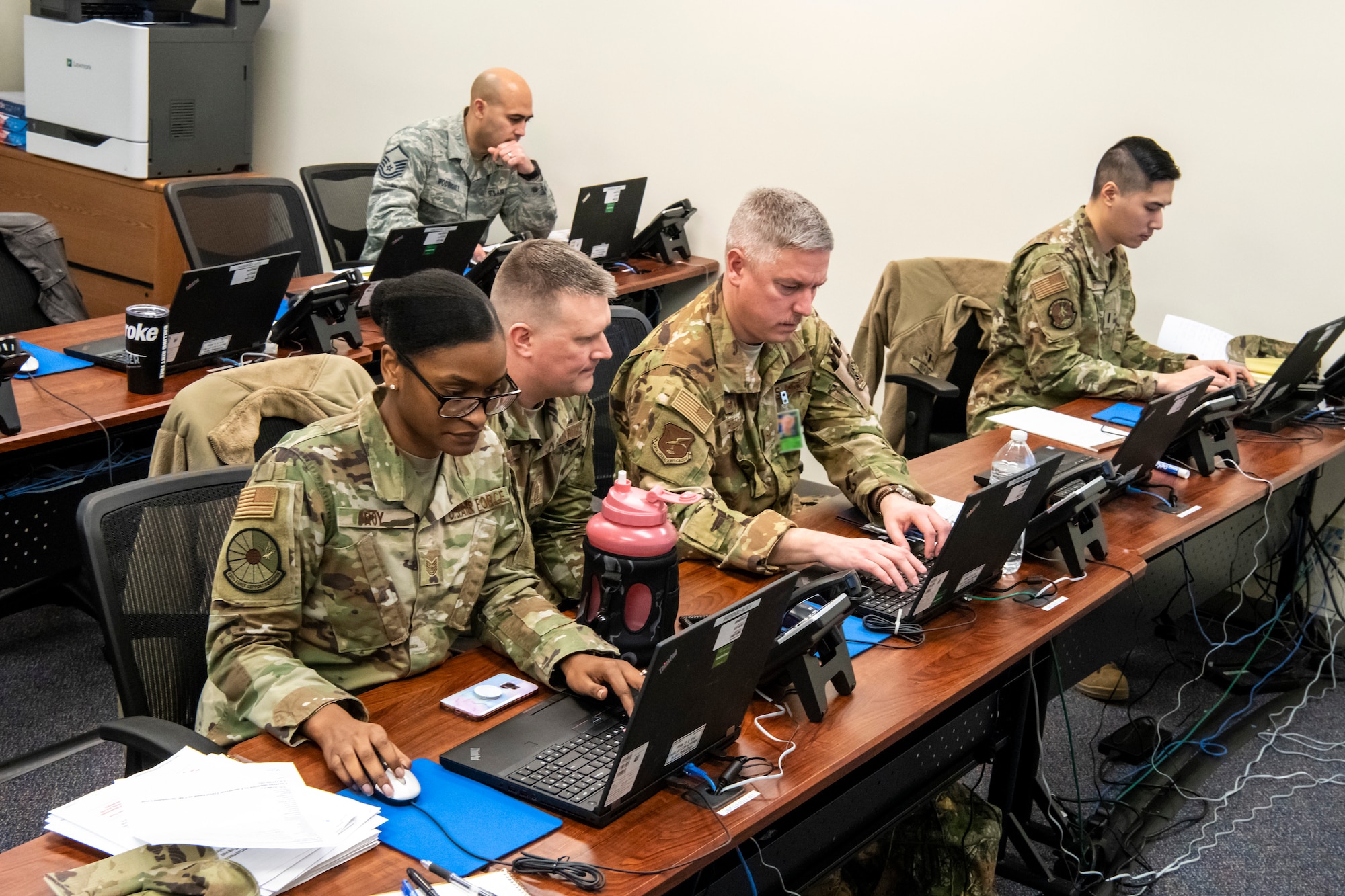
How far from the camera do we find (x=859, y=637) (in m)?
1.90

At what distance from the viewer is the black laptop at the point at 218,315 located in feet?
9.02

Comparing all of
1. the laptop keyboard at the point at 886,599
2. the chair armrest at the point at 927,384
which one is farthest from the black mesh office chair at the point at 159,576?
the chair armrest at the point at 927,384

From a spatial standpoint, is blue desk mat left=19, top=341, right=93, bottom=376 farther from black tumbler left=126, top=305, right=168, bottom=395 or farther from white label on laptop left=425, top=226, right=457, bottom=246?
white label on laptop left=425, top=226, right=457, bottom=246

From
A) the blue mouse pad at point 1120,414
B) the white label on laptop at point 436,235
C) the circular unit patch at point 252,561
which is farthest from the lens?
the white label on laptop at point 436,235

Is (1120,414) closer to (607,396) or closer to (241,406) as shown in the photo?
(607,396)

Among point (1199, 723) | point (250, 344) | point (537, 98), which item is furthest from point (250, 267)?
point (1199, 723)

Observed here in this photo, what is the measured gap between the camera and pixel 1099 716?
10.4ft

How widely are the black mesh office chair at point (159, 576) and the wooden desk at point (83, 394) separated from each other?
53 centimetres

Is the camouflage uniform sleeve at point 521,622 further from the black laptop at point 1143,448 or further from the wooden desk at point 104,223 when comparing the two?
the wooden desk at point 104,223

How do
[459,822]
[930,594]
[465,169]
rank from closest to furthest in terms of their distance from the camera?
[459,822] < [930,594] < [465,169]

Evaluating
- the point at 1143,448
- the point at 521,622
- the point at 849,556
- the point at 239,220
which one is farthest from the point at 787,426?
the point at 239,220

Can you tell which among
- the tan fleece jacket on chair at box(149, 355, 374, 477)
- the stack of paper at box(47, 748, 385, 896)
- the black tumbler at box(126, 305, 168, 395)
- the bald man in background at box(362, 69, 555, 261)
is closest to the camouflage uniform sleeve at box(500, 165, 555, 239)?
the bald man in background at box(362, 69, 555, 261)

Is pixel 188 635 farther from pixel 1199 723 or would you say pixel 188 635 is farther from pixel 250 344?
pixel 1199 723

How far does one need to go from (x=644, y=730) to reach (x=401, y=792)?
0.29m
